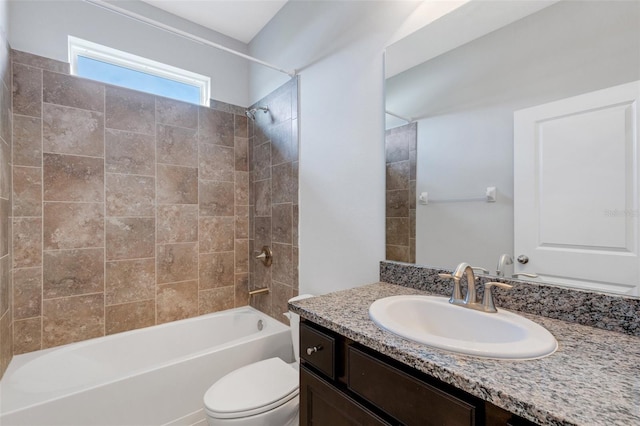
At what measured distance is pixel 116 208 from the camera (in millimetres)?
2014

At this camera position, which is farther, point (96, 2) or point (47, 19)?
point (47, 19)

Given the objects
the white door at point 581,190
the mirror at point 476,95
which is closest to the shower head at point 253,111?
the mirror at point 476,95

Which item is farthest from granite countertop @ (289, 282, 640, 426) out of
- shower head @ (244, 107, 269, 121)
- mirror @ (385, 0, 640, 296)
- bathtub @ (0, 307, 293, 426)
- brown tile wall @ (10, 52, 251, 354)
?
shower head @ (244, 107, 269, 121)

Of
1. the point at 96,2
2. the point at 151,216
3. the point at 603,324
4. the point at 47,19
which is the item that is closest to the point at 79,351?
the point at 151,216

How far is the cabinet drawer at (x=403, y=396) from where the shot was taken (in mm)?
608

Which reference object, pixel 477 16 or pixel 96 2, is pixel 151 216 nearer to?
pixel 96 2

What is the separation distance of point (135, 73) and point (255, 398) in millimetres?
2404

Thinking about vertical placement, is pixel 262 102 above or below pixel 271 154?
above

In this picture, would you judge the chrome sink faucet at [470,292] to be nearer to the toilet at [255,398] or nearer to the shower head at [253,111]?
the toilet at [255,398]

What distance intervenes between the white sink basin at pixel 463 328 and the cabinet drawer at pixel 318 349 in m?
0.17

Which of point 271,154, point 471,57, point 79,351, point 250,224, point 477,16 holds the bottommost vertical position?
point 79,351

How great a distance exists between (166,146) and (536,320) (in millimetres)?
2447

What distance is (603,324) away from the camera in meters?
0.82

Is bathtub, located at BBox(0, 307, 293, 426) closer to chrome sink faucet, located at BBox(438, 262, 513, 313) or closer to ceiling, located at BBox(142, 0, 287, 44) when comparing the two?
chrome sink faucet, located at BBox(438, 262, 513, 313)
